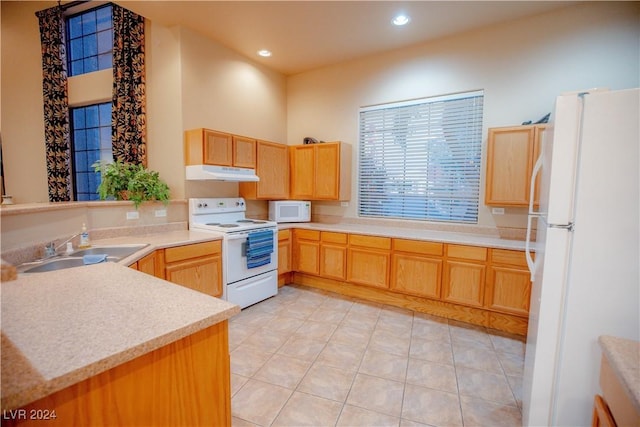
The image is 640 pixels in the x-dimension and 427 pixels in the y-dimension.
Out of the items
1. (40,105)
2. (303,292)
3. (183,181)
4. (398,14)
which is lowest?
(303,292)

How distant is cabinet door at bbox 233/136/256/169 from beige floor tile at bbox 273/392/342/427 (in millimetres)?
2644

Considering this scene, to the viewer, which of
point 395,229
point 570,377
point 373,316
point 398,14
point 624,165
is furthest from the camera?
point 395,229

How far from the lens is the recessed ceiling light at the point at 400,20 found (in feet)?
10.1

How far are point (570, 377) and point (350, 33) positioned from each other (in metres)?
3.63

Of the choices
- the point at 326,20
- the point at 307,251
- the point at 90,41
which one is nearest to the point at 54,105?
the point at 90,41

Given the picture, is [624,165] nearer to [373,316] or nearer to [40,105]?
[373,316]

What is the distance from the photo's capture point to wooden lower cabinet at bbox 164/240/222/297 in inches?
105

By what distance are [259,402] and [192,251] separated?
1532 mm

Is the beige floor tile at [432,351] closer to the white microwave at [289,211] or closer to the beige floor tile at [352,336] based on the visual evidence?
the beige floor tile at [352,336]

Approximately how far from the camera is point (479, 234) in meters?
3.37

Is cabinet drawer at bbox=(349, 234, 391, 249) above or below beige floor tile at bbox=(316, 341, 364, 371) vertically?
above

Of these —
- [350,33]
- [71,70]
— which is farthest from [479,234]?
[71,70]

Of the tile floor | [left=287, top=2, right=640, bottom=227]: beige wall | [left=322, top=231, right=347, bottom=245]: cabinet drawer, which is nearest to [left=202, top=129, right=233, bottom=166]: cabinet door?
[left=322, top=231, right=347, bottom=245]: cabinet drawer

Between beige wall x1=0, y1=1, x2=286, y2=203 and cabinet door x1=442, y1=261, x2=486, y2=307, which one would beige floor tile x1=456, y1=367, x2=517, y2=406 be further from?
beige wall x1=0, y1=1, x2=286, y2=203
